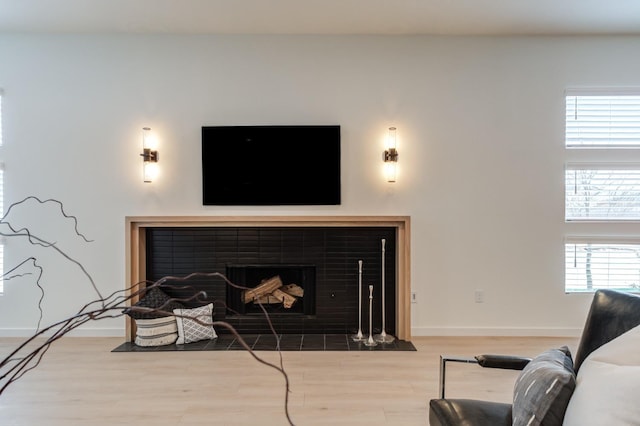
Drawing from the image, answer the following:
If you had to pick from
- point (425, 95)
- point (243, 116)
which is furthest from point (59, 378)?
point (425, 95)

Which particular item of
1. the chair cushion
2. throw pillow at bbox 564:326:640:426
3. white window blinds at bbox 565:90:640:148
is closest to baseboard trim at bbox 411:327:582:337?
white window blinds at bbox 565:90:640:148

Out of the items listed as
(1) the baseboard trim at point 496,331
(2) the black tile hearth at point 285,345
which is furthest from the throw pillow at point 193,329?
(1) the baseboard trim at point 496,331

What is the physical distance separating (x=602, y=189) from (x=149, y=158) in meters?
4.58

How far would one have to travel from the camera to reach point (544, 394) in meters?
1.32

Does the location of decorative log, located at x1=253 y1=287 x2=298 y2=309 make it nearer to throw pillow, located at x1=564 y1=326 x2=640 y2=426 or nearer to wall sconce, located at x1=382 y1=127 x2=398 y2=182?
wall sconce, located at x1=382 y1=127 x2=398 y2=182

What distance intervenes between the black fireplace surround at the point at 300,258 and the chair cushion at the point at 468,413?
2.25 meters

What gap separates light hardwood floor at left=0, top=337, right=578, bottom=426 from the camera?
2398 mm

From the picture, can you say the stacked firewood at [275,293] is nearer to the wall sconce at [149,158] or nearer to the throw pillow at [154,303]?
the throw pillow at [154,303]

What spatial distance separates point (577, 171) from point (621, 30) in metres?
1.42

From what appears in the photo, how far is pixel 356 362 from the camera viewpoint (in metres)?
3.22

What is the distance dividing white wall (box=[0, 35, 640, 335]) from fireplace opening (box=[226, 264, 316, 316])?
63cm

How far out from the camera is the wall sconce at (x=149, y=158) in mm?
3793

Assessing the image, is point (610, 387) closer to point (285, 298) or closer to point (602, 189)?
point (285, 298)

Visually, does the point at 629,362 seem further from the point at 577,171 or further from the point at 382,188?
the point at 577,171
